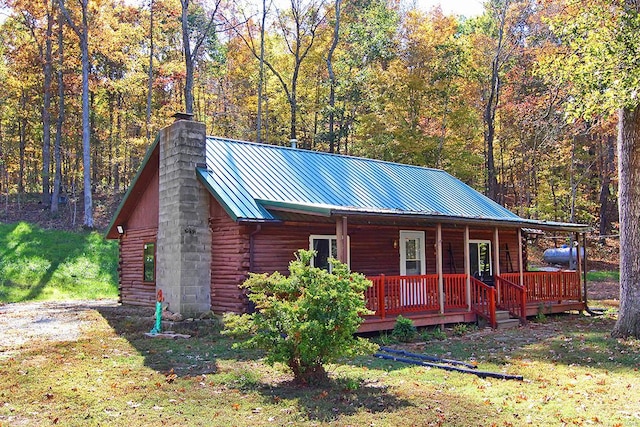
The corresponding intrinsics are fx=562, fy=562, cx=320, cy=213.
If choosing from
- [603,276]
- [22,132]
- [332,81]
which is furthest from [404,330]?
[22,132]

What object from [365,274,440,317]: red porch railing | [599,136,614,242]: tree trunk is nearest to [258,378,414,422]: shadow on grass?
[365,274,440,317]: red porch railing

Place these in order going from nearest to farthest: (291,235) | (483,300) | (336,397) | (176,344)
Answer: (336,397), (176,344), (291,235), (483,300)

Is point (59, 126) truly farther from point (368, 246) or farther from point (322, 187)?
point (368, 246)

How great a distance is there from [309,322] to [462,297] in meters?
8.76

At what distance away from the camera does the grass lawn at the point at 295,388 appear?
6.68 metres

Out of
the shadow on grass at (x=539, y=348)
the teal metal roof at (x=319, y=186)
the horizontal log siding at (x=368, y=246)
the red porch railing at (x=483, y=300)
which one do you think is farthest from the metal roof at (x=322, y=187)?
the shadow on grass at (x=539, y=348)

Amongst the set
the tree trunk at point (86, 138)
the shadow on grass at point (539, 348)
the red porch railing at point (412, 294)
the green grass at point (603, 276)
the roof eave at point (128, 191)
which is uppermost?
the tree trunk at point (86, 138)

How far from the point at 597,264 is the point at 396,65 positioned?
53.0 ft

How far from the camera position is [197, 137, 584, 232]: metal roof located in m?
13.9

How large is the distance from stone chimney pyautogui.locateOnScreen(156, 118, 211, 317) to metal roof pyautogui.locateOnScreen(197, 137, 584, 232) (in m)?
0.57

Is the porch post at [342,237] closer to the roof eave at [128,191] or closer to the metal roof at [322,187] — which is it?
the metal roof at [322,187]

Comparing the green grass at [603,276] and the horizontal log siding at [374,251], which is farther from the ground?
the horizontal log siding at [374,251]

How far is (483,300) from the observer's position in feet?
51.3

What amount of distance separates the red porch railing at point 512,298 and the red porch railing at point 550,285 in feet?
1.18
